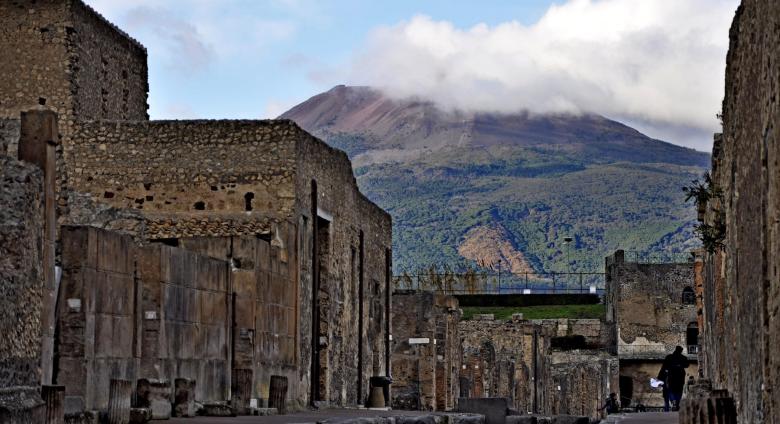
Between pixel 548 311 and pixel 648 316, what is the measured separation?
7192 mm

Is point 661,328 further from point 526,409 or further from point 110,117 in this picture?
point 110,117

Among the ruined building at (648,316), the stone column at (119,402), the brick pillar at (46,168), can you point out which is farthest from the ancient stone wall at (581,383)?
the brick pillar at (46,168)

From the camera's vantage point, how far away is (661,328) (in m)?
83.4

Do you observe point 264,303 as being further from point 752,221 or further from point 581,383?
point 581,383

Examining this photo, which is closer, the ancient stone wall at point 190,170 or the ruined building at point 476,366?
the ancient stone wall at point 190,170

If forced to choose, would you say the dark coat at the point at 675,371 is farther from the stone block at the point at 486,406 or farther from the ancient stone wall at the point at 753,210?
the ancient stone wall at the point at 753,210

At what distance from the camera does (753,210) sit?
1071 centimetres

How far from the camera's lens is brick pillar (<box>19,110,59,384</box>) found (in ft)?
43.7

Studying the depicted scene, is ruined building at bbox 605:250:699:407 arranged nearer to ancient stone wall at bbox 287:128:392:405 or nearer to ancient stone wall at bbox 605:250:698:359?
ancient stone wall at bbox 605:250:698:359

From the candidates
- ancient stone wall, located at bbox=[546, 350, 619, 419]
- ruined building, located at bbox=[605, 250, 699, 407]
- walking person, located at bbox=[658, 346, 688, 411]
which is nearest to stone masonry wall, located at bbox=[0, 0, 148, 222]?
walking person, located at bbox=[658, 346, 688, 411]

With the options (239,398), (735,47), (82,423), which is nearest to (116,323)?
(82,423)

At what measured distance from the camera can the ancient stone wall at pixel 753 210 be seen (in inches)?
340

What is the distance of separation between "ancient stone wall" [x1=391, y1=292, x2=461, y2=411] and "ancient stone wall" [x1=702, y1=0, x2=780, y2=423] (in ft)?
76.5

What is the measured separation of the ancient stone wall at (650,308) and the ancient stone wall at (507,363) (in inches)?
643
